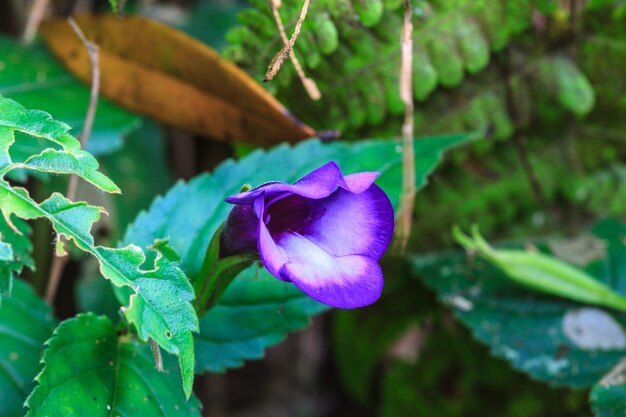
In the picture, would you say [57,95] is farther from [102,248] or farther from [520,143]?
[520,143]

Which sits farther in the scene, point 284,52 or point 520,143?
point 520,143

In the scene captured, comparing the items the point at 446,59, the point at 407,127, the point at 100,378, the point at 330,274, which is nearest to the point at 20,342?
the point at 100,378

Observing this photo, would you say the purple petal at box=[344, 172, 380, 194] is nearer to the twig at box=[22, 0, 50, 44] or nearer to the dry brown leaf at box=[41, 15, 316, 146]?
the dry brown leaf at box=[41, 15, 316, 146]

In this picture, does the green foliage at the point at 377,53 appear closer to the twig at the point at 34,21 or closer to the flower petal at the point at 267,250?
the flower petal at the point at 267,250

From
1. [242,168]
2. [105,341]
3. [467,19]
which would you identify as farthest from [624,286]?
[105,341]

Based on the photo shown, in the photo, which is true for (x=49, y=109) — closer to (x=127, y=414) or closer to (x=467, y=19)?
(x=127, y=414)
